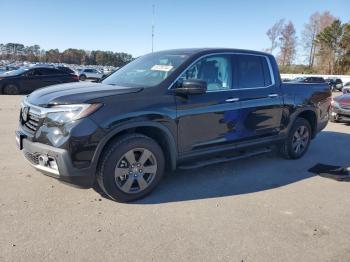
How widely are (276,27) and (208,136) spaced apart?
71.9m

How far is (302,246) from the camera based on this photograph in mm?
3367

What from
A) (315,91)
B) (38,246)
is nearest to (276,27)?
(315,91)

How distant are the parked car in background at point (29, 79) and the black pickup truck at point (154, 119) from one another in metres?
14.4

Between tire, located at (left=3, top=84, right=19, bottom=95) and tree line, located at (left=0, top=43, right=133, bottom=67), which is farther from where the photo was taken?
tree line, located at (left=0, top=43, right=133, bottom=67)

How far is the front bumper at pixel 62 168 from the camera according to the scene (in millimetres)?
3705

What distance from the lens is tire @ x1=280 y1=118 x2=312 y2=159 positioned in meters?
6.30

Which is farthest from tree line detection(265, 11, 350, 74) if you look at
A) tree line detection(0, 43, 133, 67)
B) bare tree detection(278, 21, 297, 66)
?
tree line detection(0, 43, 133, 67)

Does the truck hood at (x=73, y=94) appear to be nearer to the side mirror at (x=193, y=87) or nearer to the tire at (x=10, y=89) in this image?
the side mirror at (x=193, y=87)

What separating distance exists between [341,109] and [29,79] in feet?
48.4

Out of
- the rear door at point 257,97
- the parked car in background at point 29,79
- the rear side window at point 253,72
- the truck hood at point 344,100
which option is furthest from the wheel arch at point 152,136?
the parked car in background at point 29,79

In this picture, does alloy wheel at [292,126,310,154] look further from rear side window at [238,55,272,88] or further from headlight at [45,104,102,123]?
headlight at [45,104,102,123]

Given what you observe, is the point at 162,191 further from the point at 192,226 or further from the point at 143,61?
the point at 143,61

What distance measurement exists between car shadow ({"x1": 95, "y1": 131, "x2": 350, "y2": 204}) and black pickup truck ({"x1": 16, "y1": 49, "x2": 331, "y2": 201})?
0.99 ft

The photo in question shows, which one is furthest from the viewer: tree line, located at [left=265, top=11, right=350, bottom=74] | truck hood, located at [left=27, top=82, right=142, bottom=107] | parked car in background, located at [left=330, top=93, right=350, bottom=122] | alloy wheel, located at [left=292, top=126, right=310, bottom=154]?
tree line, located at [left=265, top=11, right=350, bottom=74]
